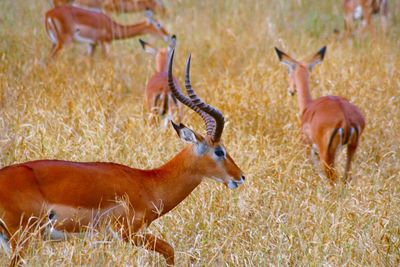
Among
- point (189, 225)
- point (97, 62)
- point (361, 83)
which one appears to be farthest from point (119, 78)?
point (189, 225)

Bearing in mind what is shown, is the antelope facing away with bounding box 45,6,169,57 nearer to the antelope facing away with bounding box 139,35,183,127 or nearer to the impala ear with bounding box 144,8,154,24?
the impala ear with bounding box 144,8,154,24

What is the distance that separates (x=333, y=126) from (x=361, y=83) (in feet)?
5.05

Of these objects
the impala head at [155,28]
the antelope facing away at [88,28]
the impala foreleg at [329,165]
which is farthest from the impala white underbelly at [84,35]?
the impala foreleg at [329,165]

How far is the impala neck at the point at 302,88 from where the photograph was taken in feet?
22.6

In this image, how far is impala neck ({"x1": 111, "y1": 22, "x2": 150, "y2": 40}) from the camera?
393 inches

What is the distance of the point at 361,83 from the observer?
7523 millimetres

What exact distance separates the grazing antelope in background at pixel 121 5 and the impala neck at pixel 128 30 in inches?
44.0

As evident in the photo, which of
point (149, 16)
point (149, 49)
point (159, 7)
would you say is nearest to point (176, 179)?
point (149, 49)

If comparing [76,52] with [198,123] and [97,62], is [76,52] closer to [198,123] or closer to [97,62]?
[97,62]

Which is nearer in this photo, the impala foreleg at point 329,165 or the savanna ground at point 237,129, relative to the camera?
the savanna ground at point 237,129

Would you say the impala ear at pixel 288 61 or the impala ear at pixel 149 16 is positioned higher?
the impala ear at pixel 288 61

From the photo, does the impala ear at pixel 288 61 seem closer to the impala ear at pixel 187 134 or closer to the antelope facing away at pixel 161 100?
the antelope facing away at pixel 161 100

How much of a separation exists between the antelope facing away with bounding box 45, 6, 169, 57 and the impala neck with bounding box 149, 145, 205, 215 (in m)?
4.77

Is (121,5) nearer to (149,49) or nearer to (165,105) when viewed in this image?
(149,49)
